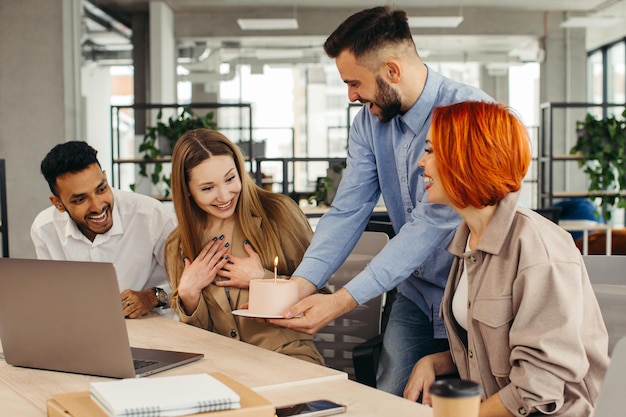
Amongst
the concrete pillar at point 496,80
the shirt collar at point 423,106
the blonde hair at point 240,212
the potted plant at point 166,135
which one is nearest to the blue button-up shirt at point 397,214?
the shirt collar at point 423,106

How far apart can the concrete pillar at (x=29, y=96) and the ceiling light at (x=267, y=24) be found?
283cm

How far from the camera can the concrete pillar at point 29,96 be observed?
6934mm

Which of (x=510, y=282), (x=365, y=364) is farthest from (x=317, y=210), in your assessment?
(x=510, y=282)

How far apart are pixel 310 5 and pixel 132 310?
305 inches

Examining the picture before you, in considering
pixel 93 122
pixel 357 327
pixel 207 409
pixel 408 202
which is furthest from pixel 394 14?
pixel 93 122

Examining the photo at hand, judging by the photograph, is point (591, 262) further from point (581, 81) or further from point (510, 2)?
point (581, 81)

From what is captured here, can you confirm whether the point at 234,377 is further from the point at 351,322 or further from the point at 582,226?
the point at 582,226

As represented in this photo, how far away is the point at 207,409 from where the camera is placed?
3.49ft

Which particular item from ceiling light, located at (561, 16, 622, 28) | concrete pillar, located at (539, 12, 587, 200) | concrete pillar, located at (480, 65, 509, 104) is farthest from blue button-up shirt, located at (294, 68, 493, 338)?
ceiling light, located at (561, 16, 622, 28)

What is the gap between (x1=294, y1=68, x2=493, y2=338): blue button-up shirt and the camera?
201cm

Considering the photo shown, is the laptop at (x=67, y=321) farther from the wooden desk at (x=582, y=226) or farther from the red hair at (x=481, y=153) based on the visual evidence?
the wooden desk at (x=582, y=226)

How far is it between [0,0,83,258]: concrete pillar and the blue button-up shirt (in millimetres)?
5226

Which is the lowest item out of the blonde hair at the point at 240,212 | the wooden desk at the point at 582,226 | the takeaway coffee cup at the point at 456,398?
the wooden desk at the point at 582,226

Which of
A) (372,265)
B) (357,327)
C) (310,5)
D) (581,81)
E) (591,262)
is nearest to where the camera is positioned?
(591,262)
